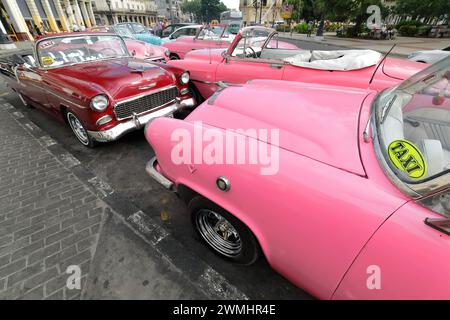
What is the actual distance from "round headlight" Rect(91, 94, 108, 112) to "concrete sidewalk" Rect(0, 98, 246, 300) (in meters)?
0.97

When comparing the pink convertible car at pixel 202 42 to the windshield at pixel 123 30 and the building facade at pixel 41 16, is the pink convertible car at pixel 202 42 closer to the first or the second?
the windshield at pixel 123 30

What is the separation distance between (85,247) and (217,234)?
1.33 meters

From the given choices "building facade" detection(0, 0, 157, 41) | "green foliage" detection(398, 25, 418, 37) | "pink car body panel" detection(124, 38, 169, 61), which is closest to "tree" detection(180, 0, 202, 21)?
"building facade" detection(0, 0, 157, 41)

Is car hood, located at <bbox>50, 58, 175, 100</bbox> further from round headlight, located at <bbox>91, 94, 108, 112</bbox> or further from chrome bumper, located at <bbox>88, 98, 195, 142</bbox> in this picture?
chrome bumper, located at <bbox>88, 98, 195, 142</bbox>

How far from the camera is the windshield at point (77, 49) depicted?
393 centimetres

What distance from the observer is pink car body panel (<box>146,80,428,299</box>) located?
43.1 inches

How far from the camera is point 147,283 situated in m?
1.92

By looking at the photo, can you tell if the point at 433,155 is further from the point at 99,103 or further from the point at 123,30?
the point at 123,30

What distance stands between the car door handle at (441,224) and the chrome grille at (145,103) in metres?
3.58

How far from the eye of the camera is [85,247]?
2.23 metres

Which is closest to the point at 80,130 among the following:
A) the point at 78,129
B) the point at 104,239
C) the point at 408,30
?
the point at 78,129

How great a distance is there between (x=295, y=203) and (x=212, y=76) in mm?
3652

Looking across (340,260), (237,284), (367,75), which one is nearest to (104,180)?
(237,284)
